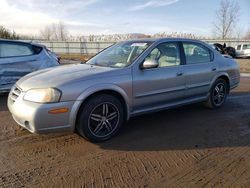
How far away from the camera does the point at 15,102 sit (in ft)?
12.7

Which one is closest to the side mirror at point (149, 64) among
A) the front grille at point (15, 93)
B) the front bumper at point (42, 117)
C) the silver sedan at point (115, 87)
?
the silver sedan at point (115, 87)

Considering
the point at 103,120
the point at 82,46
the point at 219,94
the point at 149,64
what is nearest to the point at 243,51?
the point at 82,46

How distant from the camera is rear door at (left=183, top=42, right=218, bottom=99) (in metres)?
5.12

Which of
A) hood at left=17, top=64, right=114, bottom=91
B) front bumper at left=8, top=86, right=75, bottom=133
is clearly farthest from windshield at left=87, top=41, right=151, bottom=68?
front bumper at left=8, top=86, right=75, bottom=133

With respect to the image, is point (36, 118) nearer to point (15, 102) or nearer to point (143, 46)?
point (15, 102)

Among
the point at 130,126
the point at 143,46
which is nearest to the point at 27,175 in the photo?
the point at 130,126

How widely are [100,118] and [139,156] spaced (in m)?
0.86

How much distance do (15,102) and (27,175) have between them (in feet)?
4.00

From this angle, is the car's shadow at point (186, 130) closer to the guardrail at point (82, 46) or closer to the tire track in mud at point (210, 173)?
the tire track in mud at point (210, 173)

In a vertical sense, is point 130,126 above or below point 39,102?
below

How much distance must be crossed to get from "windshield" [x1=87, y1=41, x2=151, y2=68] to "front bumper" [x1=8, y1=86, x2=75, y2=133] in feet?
4.08

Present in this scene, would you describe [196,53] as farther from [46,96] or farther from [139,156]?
[46,96]

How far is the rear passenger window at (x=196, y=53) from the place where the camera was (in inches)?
205

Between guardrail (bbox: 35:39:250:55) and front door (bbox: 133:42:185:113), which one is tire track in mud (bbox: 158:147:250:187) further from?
guardrail (bbox: 35:39:250:55)
